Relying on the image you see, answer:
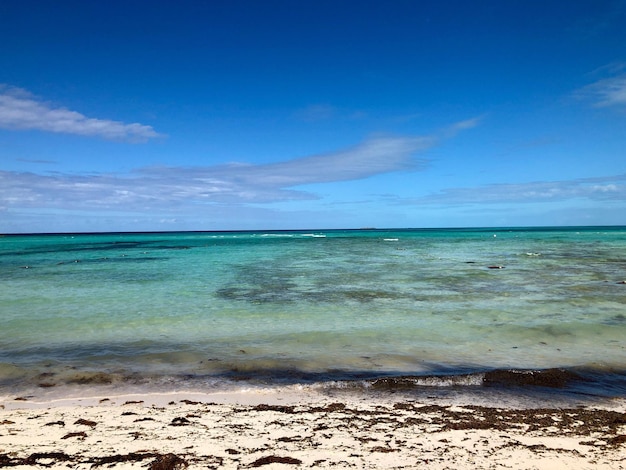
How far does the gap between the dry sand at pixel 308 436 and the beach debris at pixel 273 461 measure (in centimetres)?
1

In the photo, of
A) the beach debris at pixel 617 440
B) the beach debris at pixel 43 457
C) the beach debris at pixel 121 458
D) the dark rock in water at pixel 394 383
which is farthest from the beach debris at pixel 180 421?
the beach debris at pixel 617 440

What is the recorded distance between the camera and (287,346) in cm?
1007

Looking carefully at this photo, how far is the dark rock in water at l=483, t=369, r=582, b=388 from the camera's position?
7336 millimetres

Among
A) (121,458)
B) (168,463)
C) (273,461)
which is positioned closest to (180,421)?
(121,458)

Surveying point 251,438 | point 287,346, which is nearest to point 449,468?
point 251,438

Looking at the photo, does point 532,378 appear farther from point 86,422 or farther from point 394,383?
point 86,422

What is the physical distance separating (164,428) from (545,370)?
684 centimetres

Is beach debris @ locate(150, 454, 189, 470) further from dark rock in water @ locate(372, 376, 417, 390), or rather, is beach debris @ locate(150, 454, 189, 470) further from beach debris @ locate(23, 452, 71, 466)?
dark rock in water @ locate(372, 376, 417, 390)

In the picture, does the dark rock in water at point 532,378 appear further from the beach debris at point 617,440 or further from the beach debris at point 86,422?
the beach debris at point 86,422

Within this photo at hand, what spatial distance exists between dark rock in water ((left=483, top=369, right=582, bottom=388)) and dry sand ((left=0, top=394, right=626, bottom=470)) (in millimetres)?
1139

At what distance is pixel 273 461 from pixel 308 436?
28.5 inches

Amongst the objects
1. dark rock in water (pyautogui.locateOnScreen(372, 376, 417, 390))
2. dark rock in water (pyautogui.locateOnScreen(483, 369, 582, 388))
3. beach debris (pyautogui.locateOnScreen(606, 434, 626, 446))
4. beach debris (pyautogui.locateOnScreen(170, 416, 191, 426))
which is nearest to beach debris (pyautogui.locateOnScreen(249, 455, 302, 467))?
beach debris (pyautogui.locateOnScreen(170, 416, 191, 426))

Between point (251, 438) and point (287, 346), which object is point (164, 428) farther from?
point (287, 346)

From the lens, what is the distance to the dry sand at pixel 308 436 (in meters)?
4.59
